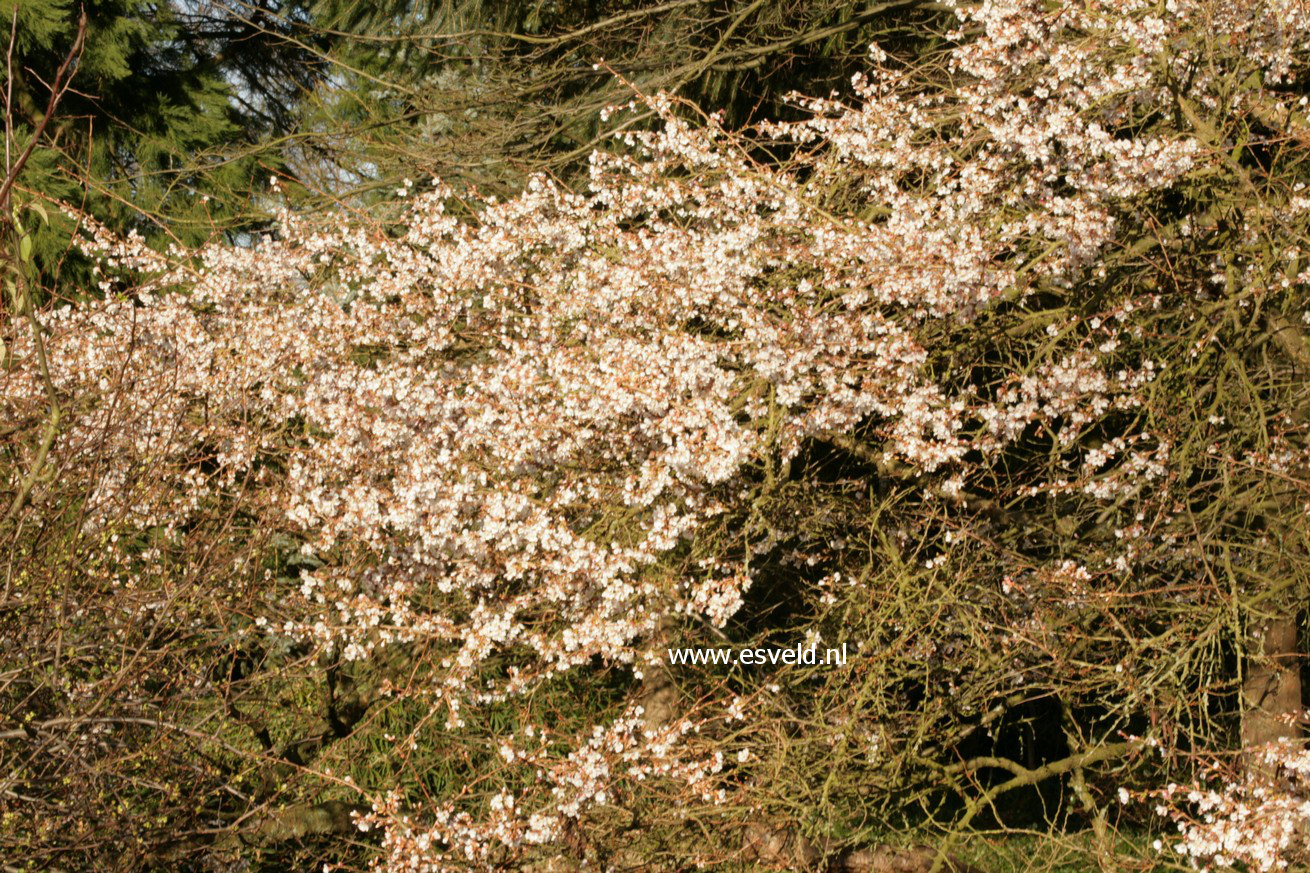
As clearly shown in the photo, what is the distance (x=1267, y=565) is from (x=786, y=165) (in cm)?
243

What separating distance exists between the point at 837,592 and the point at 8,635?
3065 millimetres

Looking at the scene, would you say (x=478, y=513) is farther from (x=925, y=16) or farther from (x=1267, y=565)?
(x=925, y=16)

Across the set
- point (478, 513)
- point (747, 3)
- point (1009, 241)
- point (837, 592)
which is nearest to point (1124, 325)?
point (1009, 241)

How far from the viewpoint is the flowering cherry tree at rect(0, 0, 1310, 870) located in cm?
410

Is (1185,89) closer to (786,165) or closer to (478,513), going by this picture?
(786,165)

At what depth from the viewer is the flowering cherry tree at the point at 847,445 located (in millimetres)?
4098

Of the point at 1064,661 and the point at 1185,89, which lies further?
the point at 1185,89

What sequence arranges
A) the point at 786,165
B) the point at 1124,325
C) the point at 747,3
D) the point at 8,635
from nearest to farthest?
the point at 8,635 < the point at 1124,325 < the point at 786,165 < the point at 747,3

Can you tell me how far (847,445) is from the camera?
4.62 m

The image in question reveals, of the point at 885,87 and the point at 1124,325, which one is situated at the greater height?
the point at 885,87

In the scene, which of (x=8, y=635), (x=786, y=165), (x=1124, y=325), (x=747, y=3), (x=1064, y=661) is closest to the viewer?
(x=8, y=635)

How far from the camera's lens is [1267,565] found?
439 centimetres

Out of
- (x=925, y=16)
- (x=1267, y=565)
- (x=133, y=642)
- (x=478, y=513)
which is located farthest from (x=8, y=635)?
(x=925, y=16)

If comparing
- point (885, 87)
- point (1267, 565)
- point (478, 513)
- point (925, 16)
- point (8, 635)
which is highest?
point (925, 16)
